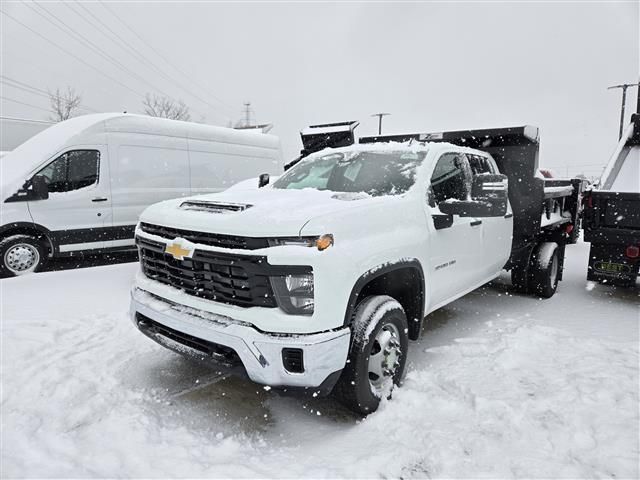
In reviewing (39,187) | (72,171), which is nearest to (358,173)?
(39,187)

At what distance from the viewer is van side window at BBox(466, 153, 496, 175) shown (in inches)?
188

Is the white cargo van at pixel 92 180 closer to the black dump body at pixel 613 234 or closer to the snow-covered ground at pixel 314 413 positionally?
the snow-covered ground at pixel 314 413

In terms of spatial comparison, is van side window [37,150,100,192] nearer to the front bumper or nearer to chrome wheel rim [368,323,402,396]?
the front bumper

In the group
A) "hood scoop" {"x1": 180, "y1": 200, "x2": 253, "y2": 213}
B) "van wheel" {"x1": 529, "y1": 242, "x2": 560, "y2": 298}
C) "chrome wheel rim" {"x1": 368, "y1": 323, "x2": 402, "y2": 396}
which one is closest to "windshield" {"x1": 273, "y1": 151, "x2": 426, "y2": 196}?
"chrome wheel rim" {"x1": 368, "y1": 323, "x2": 402, "y2": 396}

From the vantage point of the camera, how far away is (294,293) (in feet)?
8.73

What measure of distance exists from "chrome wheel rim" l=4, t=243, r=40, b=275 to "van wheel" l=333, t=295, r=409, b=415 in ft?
21.0

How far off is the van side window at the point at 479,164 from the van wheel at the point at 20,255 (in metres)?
6.77

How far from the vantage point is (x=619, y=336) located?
472cm

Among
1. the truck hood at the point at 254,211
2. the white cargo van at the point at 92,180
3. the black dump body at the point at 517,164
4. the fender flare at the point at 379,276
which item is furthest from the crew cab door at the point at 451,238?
the white cargo van at the point at 92,180

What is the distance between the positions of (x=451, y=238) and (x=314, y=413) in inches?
74.1

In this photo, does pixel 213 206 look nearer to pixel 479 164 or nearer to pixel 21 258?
pixel 479 164

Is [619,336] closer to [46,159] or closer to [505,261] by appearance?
[505,261]

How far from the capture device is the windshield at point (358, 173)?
3850mm

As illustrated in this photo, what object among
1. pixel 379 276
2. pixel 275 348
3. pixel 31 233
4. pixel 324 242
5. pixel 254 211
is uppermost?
pixel 254 211
